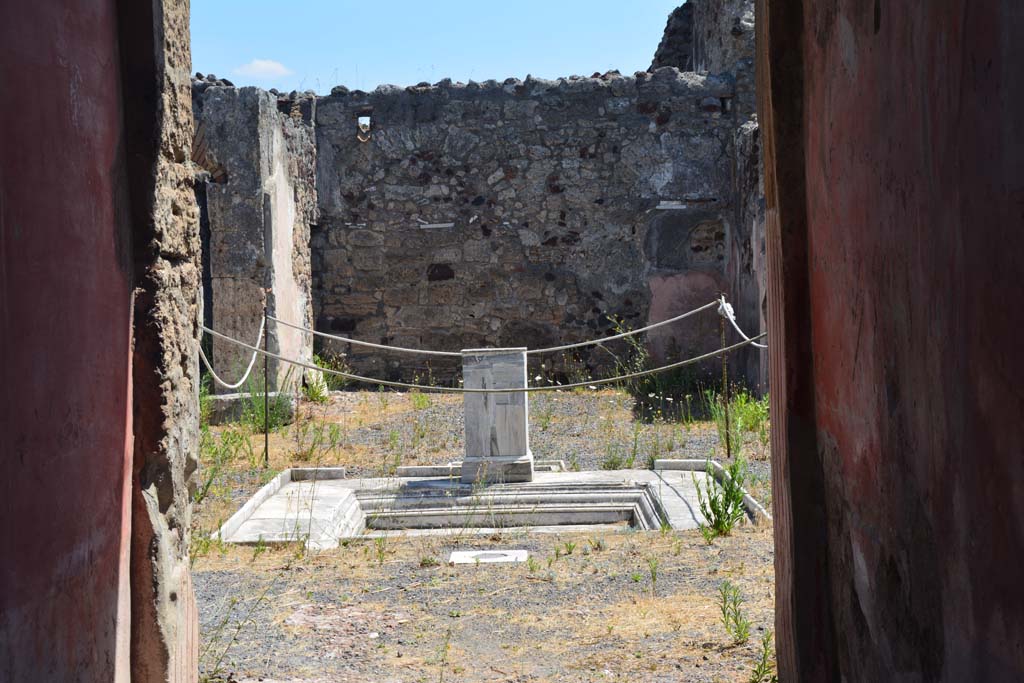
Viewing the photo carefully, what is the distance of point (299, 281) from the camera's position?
34.5ft

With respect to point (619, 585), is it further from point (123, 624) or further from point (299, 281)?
point (299, 281)

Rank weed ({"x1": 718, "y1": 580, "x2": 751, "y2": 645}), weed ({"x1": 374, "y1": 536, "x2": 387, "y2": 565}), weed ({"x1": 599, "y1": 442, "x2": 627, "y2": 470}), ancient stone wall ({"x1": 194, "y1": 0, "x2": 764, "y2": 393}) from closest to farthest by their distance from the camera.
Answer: weed ({"x1": 718, "y1": 580, "x2": 751, "y2": 645}) → weed ({"x1": 374, "y1": 536, "x2": 387, "y2": 565}) → weed ({"x1": 599, "y1": 442, "x2": 627, "y2": 470}) → ancient stone wall ({"x1": 194, "y1": 0, "x2": 764, "y2": 393})

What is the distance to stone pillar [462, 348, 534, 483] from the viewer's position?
679 cm

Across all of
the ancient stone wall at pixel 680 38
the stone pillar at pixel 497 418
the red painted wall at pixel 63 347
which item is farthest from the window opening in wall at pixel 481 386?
the ancient stone wall at pixel 680 38

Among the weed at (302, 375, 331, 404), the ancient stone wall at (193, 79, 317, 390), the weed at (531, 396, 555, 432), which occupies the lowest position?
the weed at (531, 396, 555, 432)

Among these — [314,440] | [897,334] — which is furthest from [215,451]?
[897,334]

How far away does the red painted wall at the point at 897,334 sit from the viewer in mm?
1499

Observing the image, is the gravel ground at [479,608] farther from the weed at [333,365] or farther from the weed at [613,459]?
the weed at [333,365]

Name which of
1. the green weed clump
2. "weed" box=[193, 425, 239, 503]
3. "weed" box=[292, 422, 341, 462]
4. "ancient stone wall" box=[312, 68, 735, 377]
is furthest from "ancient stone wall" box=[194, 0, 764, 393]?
"weed" box=[193, 425, 239, 503]

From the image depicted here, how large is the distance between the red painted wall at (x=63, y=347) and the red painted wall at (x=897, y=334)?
5.32 feet

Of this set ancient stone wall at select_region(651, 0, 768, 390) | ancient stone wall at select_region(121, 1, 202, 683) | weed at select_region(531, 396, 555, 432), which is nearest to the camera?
ancient stone wall at select_region(121, 1, 202, 683)

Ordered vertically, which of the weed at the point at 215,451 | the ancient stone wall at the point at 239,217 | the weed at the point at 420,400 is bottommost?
the weed at the point at 215,451

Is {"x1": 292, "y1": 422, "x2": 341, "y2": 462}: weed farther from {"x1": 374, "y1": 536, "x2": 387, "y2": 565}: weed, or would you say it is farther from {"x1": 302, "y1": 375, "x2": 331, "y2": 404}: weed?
{"x1": 374, "y1": 536, "x2": 387, "y2": 565}: weed

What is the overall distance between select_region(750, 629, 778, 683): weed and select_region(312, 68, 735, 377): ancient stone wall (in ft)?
23.9
